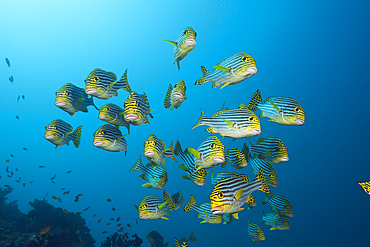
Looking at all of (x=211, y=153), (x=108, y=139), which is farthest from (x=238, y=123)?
(x=108, y=139)

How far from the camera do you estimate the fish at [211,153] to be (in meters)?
2.87

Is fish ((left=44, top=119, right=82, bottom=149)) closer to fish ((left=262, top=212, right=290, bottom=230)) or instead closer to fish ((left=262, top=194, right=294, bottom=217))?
fish ((left=262, top=194, right=294, bottom=217))

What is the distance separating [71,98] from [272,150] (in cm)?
421

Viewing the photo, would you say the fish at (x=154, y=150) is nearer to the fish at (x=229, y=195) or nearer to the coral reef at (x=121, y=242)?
the fish at (x=229, y=195)

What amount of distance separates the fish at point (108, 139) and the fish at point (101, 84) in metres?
0.67

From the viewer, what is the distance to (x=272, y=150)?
148 inches

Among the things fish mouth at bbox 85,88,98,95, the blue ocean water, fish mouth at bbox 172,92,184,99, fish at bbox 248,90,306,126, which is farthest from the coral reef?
the blue ocean water

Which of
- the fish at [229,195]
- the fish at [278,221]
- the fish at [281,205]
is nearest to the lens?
the fish at [229,195]

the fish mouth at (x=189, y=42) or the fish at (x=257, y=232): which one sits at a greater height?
the fish mouth at (x=189, y=42)

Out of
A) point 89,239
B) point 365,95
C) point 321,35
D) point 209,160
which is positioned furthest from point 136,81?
point 365,95

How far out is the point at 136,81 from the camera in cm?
3612

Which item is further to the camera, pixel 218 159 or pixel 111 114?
pixel 111 114

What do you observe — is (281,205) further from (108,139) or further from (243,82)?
(243,82)

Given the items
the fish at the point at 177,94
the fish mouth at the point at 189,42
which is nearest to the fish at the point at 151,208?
the fish at the point at 177,94
